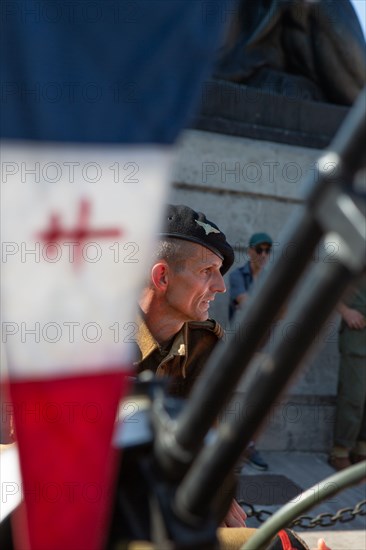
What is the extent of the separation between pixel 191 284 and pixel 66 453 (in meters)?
1.56

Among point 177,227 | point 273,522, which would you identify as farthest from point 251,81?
point 273,522

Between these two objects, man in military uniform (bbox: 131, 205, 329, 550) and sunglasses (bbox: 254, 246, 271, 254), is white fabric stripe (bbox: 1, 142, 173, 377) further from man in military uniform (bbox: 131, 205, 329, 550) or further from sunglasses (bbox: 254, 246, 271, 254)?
sunglasses (bbox: 254, 246, 271, 254)

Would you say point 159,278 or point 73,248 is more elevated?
point 73,248

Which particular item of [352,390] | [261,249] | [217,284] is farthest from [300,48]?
[217,284]

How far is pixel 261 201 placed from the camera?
627 cm

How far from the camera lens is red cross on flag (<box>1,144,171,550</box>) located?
0.90 metres

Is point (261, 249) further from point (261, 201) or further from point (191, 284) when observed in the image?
point (191, 284)

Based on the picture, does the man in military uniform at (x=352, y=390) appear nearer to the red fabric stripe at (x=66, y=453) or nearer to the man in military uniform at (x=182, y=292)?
the man in military uniform at (x=182, y=292)

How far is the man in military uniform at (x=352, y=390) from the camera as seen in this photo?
5.75m

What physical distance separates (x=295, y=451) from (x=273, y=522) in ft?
15.3

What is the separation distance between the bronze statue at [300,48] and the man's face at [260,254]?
1.81 meters

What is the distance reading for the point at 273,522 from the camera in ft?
5.06

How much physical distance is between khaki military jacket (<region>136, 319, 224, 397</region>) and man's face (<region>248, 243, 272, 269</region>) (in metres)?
3.07

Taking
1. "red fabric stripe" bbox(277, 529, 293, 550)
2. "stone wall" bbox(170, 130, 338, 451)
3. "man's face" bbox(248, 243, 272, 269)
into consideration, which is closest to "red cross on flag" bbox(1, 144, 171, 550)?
"red fabric stripe" bbox(277, 529, 293, 550)
